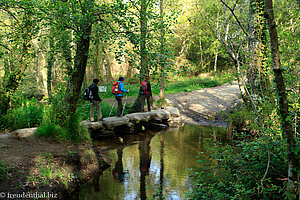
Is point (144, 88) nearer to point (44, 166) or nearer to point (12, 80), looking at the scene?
point (12, 80)

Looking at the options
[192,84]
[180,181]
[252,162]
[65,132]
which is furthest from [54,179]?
[192,84]

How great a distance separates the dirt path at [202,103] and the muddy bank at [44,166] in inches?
412

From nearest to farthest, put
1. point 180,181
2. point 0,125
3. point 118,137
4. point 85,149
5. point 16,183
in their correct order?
1. point 16,183
2. point 180,181
3. point 85,149
4. point 0,125
5. point 118,137

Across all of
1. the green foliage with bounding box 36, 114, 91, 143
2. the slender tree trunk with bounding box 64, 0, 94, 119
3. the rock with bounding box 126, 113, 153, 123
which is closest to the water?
the rock with bounding box 126, 113, 153, 123

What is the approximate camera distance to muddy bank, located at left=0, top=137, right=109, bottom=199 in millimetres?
4895

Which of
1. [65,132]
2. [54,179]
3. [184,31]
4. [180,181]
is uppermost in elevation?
[184,31]

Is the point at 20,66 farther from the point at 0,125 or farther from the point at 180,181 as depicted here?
the point at 180,181

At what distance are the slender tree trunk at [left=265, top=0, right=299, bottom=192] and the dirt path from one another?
1237 centimetres

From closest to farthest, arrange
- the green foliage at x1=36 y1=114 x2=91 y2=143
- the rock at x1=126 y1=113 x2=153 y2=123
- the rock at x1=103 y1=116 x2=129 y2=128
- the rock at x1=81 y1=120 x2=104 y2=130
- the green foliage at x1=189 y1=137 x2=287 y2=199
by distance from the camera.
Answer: the green foliage at x1=189 y1=137 x2=287 y2=199 → the green foliage at x1=36 y1=114 x2=91 y2=143 → the rock at x1=81 y1=120 x2=104 y2=130 → the rock at x1=103 y1=116 x2=129 y2=128 → the rock at x1=126 y1=113 x2=153 y2=123

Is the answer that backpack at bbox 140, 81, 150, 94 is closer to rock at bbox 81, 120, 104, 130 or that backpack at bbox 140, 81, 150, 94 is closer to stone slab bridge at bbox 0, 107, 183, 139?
stone slab bridge at bbox 0, 107, 183, 139

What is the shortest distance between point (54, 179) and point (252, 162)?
4180mm

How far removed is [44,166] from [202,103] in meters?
14.7

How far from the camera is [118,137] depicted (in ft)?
36.9

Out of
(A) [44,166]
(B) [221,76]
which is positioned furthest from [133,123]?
(B) [221,76]
